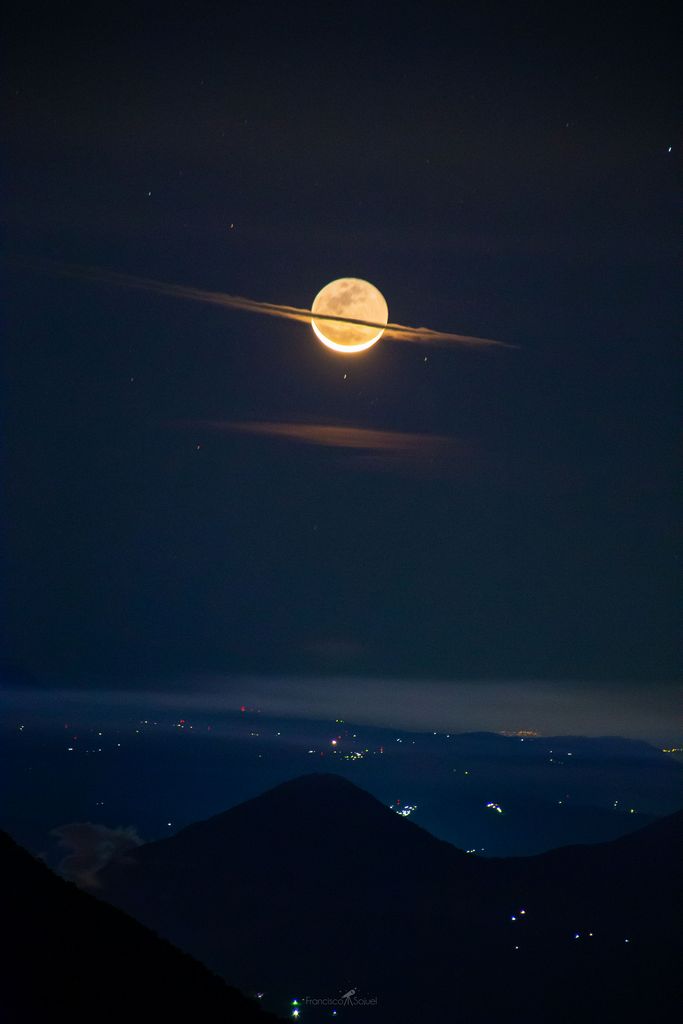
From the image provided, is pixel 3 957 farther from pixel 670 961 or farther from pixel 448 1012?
pixel 670 961

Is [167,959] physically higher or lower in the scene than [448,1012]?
higher

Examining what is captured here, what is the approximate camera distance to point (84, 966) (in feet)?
93.3

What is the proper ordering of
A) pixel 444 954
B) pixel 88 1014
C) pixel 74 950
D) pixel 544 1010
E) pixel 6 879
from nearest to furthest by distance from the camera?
pixel 88 1014 < pixel 74 950 < pixel 6 879 < pixel 544 1010 < pixel 444 954

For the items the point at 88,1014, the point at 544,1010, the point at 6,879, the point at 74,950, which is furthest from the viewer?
the point at 544,1010

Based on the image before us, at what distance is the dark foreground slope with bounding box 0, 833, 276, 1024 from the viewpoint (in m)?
25.5

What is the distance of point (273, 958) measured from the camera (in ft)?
655

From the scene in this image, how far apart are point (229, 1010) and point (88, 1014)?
18.9 ft

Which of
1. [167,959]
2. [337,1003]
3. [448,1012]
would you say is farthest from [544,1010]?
[167,959]

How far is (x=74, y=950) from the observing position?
94.1 feet

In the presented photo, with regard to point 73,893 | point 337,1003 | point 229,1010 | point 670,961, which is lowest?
point 337,1003

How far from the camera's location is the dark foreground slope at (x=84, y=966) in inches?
1005

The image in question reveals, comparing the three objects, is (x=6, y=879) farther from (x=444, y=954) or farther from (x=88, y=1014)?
(x=444, y=954)

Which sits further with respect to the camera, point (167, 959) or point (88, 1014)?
Answer: point (167, 959)

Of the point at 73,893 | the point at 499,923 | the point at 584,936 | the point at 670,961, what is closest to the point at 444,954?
the point at 499,923
